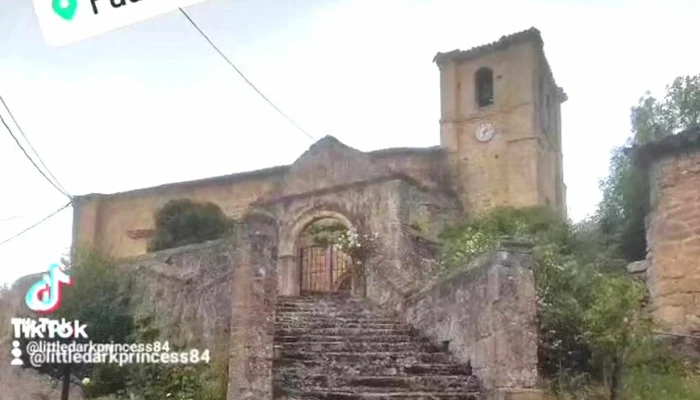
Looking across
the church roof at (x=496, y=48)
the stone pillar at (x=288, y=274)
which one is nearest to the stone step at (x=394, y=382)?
the stone pillar at (x=288, y=274)

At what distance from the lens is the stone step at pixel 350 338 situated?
33.7 feet

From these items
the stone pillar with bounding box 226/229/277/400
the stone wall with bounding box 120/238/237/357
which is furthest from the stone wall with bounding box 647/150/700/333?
the stone wall with bounding box 120/238/237/357

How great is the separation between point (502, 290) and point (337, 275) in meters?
10.5

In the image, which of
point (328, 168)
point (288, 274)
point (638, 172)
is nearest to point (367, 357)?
point (638, 172)

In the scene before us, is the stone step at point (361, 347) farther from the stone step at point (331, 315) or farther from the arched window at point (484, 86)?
the arched window at point (484, 86)

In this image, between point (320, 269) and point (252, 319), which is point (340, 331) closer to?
point (252, 319)

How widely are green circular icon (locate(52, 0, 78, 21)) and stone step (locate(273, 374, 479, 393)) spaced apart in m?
4.64

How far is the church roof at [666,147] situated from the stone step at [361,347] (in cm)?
388

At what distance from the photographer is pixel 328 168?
737 inches

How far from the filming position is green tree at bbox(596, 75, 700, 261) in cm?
1313

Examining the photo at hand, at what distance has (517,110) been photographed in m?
22.4

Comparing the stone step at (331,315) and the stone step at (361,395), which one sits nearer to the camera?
the stone step at (361,395)

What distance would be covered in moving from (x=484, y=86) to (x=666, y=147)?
40.9 feet

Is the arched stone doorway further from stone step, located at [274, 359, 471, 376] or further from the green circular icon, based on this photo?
the green circular icon
